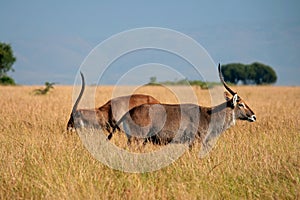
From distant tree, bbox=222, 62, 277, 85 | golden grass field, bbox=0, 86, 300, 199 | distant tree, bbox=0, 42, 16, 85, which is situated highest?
distant tree, bbox=222, 62, 277, 85

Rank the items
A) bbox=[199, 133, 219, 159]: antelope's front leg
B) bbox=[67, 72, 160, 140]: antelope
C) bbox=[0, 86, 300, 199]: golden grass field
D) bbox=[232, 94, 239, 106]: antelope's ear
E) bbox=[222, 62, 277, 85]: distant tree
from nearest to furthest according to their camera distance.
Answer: bbox=[0, 86, 300, 199]: golden grass field, bbox=[199, 133, 219, 159]: antelope's front leg, bbox=[232, 94, 239, 106]: antelope's ear, bbox=[67, 72, 160, 140]: antelope, bbox=[222, 62, 277, 85]: distant tree

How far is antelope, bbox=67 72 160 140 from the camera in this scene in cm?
1056

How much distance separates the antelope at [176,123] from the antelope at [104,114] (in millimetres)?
1597

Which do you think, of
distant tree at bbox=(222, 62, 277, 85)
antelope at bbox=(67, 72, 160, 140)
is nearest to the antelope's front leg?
antelope at bbox=(67, 72, 160, 140)

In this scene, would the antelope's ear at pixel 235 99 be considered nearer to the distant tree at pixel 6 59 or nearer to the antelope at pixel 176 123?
the antelope at pixel 176 123

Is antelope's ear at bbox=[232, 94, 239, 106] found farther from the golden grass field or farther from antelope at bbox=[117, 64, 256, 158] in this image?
the golden grass field

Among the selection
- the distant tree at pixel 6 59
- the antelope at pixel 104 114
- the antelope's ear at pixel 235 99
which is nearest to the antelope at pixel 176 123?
the antelope's ear at pixel 235 99

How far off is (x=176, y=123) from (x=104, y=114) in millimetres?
2501

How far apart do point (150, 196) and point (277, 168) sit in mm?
1970

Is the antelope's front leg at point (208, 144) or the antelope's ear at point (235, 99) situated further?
the antelope's ear at point (235, 99)

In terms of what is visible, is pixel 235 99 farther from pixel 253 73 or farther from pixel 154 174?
pixel 253 73

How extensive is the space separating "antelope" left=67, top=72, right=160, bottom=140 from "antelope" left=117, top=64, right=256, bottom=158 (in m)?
1.60

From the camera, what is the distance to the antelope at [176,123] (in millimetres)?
8797

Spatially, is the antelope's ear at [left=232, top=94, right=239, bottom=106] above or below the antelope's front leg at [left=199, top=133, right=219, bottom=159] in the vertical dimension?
above
